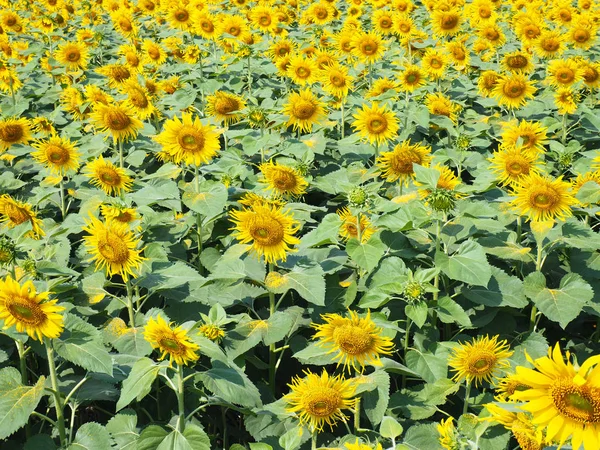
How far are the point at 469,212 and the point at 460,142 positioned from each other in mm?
1787

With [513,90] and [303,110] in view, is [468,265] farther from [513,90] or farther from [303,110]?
[513,90]

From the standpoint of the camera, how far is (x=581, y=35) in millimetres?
7523

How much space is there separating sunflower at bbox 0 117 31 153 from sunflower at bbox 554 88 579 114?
4843mm

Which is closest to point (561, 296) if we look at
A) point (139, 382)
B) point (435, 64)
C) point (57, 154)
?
point (139, 382)

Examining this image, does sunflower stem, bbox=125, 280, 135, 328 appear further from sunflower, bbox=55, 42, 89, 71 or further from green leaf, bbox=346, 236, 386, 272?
sunflower, bbox=55, 42, 89, 71

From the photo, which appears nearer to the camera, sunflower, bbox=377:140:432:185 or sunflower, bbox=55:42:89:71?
sunflower, bbox=377:140:432:185

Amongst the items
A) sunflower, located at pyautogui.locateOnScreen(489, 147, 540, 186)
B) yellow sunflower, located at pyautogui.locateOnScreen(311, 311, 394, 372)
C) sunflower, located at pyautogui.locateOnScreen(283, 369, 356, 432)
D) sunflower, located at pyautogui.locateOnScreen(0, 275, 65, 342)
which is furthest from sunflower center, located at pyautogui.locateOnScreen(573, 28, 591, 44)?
sunflower, located at pyautogui.locateOnScreen(0, 275, 65, 342)

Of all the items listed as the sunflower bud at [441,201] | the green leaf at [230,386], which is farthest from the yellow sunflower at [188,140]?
the green leaf at [230,386]

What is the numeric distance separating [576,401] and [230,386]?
1451 mm

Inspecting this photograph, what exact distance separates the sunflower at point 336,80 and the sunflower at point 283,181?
2.04m

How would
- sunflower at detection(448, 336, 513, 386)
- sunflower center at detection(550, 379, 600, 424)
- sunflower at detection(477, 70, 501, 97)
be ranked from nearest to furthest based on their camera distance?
sunflower center at detection(550, 379, 600, 424), sunflower at detection(448, 336, 513, 386), sunflower at detection(477, 70, 501, 97)

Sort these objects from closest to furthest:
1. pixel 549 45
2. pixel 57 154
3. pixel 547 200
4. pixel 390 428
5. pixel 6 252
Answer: pixel 390 428, pixel 6 252, pixel 547 200, pixel 57 154, pixel 549 45

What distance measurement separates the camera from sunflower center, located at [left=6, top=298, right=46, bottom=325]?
2305 mm

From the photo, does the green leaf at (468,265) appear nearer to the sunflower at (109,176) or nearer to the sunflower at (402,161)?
the sunflower at (402,161)
